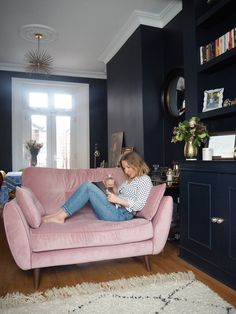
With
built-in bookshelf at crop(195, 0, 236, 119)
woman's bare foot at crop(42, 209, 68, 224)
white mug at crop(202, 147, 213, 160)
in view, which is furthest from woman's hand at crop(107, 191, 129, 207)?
built-in bookshelf at crop(195, 0, 236, 119)

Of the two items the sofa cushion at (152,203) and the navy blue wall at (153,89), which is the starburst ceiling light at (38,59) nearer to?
the navy blue wall at (153,89)

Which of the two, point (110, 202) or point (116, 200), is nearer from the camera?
point (116, 200)

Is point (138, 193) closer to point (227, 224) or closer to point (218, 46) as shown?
point (227, 224)

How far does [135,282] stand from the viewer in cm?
206

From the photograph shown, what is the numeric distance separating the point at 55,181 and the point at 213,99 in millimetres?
1761

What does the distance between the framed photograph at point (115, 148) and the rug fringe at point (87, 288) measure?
9.11 feet

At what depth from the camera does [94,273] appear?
2275 millimetres

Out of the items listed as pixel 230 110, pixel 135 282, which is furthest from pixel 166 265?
pixel 230 110

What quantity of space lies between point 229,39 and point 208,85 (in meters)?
0.50

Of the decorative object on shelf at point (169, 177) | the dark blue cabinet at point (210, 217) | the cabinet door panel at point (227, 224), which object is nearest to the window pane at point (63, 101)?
the decorative object on shelf at point (169, 177)

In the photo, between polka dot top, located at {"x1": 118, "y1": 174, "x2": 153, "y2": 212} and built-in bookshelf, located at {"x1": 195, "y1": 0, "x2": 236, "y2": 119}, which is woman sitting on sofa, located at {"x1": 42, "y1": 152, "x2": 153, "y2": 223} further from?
built-in bookshelf, located at {"x1": 195, "y1": 0, "x2": 236, "y2": 119}

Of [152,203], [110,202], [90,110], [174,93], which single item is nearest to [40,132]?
[90,110]

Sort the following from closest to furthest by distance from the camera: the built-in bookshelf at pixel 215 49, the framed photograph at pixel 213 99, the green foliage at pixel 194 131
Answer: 1. the built-in bookshelf at pixel 215 49
2. the green foliage at pixel 194 131
3. the framed photograph at pixel 213 99

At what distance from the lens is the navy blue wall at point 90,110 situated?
241 inches
